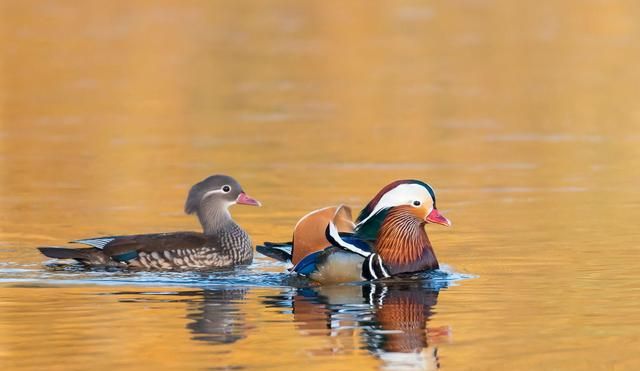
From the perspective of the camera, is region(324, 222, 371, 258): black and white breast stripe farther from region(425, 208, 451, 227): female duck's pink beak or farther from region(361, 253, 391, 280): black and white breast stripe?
region(425, 208, 451, 227): female duck's pink beak

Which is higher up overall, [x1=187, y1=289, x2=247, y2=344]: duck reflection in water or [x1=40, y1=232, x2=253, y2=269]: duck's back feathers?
[x1=40, y1=232, x2=253, y2=269]: duck's back feathers

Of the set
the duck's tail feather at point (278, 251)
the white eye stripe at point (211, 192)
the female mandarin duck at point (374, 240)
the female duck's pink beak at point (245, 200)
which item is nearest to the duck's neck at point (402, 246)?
the female mandarin duck at point (374, 240)

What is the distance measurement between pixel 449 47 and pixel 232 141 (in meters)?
14.6

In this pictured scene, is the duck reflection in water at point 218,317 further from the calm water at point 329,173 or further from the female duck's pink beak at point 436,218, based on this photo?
the female duck's pink beak at point 436,218

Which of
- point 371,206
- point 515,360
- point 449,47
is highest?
point 449,47

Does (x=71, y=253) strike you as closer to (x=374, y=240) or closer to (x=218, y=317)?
(x=374, y=240)

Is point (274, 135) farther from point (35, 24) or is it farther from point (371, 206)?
point (35, 24)

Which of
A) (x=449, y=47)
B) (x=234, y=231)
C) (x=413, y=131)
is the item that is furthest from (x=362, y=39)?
(x=234, y=231)

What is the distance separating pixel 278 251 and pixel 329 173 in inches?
226

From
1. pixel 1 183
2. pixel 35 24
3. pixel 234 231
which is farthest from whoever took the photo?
pixel 35 24

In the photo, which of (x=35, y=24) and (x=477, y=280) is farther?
(x=35, y=24)

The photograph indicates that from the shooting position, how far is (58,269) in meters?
14.8

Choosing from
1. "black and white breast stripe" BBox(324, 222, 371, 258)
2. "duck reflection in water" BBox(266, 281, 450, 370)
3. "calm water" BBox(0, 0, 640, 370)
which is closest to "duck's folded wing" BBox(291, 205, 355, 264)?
"black and white breast stripe" BBox(324, 222, 371, 258)

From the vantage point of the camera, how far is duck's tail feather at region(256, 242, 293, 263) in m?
14.6
